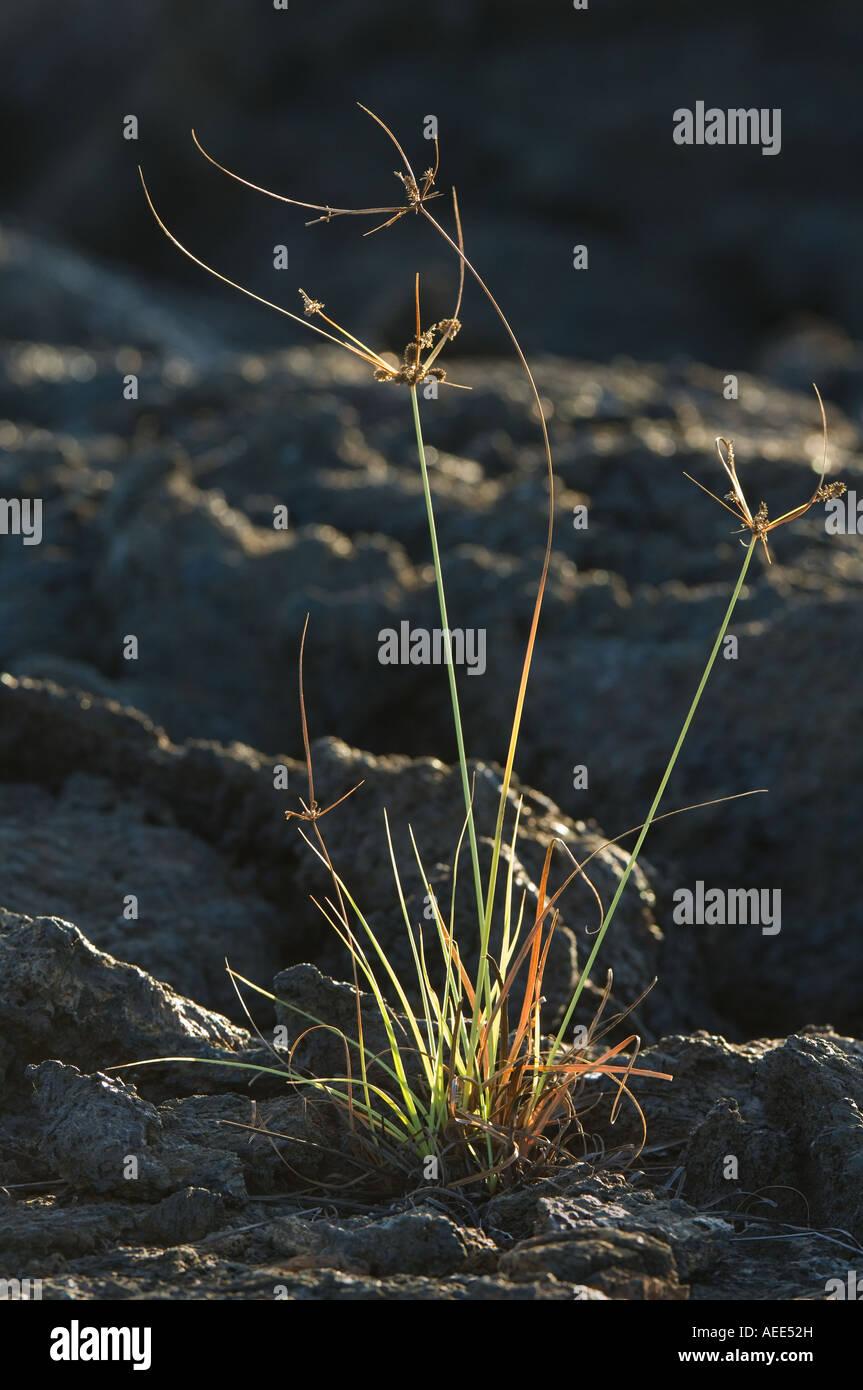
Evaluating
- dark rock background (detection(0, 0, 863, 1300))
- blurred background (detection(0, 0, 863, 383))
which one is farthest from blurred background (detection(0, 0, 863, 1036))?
blurred background (detection(0, 0, 863, 383))

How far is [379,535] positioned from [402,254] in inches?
698

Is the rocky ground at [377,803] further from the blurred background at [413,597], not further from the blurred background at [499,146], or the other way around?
the blurred background at [499,146]

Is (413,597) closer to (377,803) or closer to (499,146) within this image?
(377,803)

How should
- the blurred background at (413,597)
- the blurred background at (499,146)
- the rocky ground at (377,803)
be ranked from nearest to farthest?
the rocky ground at (377,803)
the blurred background at (413,597)
the blurred background at (499,146)

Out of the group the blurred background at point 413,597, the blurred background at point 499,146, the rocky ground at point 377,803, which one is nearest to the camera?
the rocky ground at point 377,803

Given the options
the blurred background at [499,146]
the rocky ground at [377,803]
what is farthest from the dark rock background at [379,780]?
the blurred background at [499,146]

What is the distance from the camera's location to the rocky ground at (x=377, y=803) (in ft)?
8.77

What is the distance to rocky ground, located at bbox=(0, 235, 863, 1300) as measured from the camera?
2.67 meters

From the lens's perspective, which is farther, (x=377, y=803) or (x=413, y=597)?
(x=413, y=597)

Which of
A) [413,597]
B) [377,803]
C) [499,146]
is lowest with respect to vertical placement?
[377,803]

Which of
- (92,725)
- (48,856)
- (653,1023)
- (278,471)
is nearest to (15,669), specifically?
(92,725)

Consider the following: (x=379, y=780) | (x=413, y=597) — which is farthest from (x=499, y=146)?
(x=379, y=780)

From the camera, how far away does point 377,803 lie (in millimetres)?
4035

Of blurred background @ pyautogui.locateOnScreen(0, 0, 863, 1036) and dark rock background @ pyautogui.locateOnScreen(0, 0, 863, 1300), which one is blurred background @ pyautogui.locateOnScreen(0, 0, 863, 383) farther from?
dark rock background @ pyautogui.locateOnScreen(0, 0, 863, 1300)
